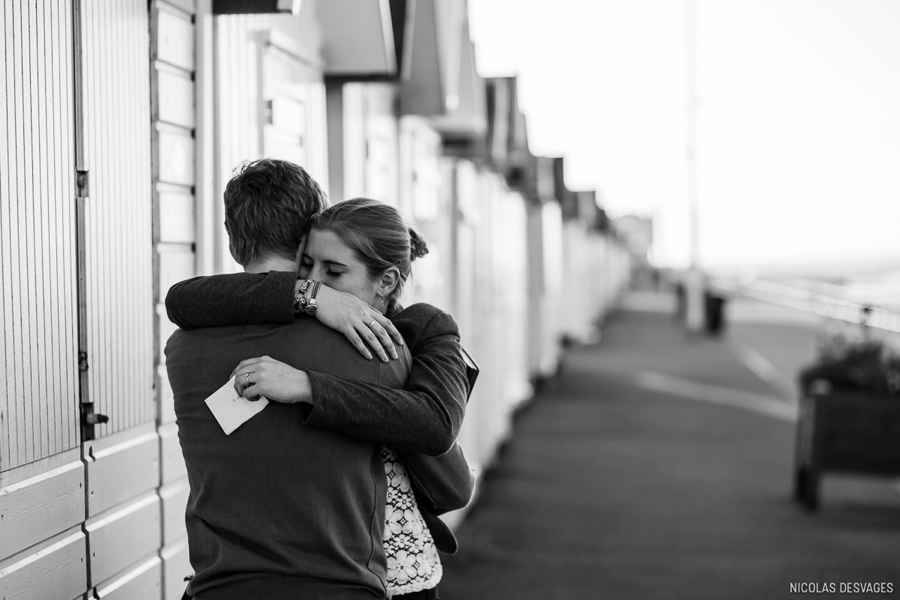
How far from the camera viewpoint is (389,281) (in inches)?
92.7

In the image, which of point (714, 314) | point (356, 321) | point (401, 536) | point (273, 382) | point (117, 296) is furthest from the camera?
point (714, 314)

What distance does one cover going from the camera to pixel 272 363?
6.64 feet

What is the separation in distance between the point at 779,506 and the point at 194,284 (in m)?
6.66

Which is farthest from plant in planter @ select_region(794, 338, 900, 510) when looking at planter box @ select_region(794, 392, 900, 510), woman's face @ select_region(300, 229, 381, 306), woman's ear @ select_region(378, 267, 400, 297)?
woman's face @ select_region(300, 229, 381, 306)

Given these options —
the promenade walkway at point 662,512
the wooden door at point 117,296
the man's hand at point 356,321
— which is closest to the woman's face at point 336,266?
the man's hand at point 356,321

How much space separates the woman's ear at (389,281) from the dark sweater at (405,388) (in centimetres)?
7

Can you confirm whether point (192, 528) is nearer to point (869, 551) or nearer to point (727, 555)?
point (727, 555)

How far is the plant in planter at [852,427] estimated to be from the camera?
759 cm

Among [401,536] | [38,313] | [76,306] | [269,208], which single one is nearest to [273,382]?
[269,208]

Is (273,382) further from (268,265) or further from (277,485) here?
(268,265)

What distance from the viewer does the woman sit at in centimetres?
223

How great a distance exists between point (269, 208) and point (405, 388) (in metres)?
0.50

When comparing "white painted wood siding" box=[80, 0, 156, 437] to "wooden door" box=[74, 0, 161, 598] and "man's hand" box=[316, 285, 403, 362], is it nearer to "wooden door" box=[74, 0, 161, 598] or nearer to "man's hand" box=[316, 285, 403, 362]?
"wooden door" box=[74, 0, 161, 598]

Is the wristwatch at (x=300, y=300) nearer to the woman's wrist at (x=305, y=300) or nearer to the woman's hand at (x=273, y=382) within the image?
the woman's wrist at (x=305, y=300)
